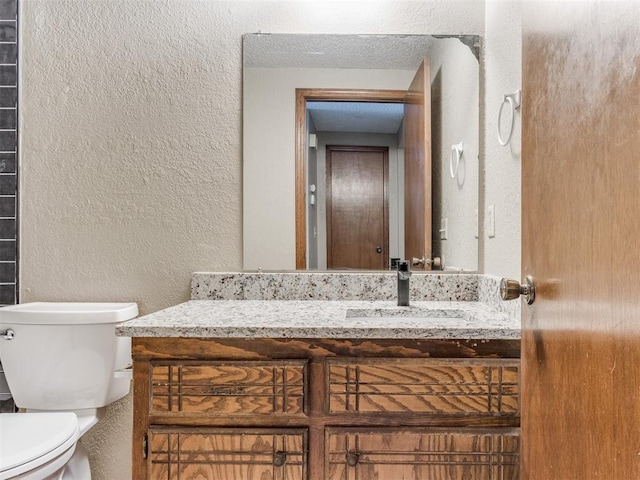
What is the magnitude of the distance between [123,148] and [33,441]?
1031 millimetres

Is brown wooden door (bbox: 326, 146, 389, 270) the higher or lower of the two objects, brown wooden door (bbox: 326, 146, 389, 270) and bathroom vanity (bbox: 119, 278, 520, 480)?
the higher

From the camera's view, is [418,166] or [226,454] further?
[418,166]

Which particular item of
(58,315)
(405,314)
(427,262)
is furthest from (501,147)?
(58,315)

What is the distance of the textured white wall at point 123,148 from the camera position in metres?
1.77

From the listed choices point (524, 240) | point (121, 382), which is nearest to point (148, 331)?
point (121, 382)

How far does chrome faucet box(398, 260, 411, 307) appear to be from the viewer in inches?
63.0

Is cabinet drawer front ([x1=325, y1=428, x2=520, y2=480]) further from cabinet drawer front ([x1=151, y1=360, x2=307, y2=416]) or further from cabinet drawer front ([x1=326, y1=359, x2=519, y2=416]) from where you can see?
cabinet drawer front ([x1=151, y1=360, x2=307, y2=416])

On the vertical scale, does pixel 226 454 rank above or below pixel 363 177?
below

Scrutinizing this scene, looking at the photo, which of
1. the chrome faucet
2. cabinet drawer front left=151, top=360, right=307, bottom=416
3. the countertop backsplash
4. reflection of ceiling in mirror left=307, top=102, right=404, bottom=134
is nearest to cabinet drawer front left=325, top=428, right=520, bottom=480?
cabinet drawer front left=151, top=360, right=307, bottom=416

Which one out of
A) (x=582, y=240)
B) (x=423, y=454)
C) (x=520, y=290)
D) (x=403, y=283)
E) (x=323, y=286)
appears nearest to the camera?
(x=582, y=240)

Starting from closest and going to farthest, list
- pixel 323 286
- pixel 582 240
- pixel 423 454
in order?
pixel 582 240 → pixel 423 454 → pixel 323 286

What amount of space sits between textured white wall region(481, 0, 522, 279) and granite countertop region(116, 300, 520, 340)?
19 centimetres

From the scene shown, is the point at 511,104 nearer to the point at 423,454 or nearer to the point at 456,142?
the point at 456,142

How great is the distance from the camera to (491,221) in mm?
1657
